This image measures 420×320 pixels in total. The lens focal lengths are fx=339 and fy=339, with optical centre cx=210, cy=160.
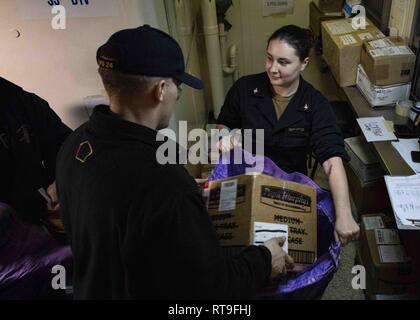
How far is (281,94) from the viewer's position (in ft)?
5.61

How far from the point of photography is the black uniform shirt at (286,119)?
161cm

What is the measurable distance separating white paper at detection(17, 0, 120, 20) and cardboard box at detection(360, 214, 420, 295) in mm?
1742

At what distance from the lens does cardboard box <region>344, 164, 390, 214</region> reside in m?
2.23

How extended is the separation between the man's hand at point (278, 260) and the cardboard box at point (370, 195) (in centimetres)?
140

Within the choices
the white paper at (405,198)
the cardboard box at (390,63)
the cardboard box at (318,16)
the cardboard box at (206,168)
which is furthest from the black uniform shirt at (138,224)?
the cardboard box at (318,16)

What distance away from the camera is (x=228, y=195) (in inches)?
48.5

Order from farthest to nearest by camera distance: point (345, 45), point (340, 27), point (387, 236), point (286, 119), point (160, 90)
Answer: point (340, 27) → point (345, 45) → point (387, 236) → point (286, 119) → point (160, 90)

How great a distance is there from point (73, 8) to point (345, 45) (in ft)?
5.99

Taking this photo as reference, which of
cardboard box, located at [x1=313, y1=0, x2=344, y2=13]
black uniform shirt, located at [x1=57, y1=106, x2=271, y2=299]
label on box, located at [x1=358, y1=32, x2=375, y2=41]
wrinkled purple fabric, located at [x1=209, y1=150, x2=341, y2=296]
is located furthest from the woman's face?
cardboard box, located at [x1=313, y1=0, x2=344, y2=13]

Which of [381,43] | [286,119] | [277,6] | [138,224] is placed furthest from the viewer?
[277,6]

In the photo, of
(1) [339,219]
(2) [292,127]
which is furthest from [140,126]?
(2) [292,127]

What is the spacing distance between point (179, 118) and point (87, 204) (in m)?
1.14

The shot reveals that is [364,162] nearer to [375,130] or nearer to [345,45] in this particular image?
[375,130]

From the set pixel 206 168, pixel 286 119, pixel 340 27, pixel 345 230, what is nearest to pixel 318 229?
pixel 345 230
